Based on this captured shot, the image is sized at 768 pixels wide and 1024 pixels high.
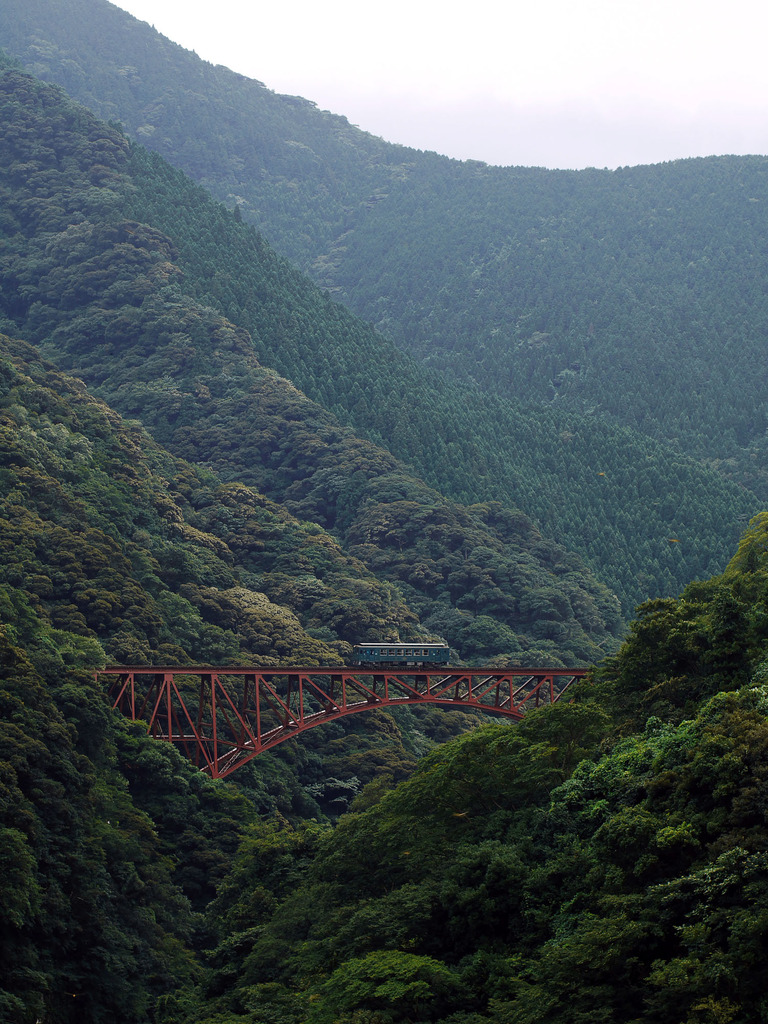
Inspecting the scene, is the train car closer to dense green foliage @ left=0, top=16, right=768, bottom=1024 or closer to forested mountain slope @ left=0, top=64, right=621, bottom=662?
dense green foliage @ left=0, top=16, right=768, bottom=1024

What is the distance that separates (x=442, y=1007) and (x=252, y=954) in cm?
1257

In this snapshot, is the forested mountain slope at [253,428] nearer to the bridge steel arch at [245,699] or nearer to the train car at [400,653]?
the bridge steel arch at [245,699]

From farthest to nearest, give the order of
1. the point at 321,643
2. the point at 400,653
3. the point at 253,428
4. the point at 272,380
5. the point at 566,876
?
the point at 272,380 < the point at 253,428 < the point at 321,643 < the point at 400,653 < the point at 566,876

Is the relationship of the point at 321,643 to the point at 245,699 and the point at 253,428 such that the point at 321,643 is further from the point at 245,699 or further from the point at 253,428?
the point at 253,428

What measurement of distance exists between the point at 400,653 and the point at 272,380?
74.5 meters

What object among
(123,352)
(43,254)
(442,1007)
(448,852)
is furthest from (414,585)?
(442,1007)

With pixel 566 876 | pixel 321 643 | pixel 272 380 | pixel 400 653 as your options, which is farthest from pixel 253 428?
pixel 566 876

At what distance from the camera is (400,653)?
72.9 m

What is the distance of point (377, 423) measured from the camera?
145 metres

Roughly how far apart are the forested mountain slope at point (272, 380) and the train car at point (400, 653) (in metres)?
44.2

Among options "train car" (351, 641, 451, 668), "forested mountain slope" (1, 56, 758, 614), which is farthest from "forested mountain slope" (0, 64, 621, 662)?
"train car" (351, 641, 451, 668)

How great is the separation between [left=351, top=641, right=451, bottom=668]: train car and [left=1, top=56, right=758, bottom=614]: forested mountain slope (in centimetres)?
4423

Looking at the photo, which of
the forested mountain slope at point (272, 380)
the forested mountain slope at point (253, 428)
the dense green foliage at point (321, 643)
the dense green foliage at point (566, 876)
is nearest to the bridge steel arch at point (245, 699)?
the dense green foliage at point (321, 643)

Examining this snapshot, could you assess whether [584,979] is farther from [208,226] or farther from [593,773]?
[208,226]
